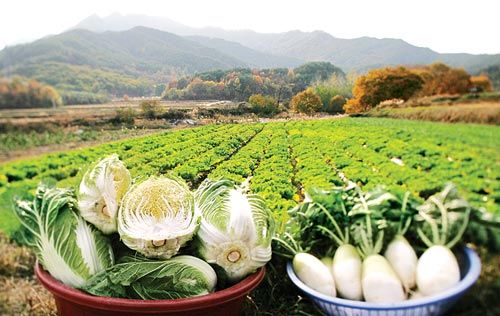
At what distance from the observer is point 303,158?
441 centimetres

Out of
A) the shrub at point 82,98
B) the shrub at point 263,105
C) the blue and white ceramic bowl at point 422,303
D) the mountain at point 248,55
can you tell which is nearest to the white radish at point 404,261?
the blue and white ceramic bowl at point 422,303

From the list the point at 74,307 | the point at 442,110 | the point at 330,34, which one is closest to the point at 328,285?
the point at 442,110

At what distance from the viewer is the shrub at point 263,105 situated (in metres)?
4.56

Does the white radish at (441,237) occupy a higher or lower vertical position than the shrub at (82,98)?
lower

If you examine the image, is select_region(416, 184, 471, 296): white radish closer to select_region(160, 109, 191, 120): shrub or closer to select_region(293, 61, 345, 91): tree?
select_region(293, 61, 345, 91): tree

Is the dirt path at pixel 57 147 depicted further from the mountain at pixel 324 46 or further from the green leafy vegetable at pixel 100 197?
the mountain at pixel 324 46

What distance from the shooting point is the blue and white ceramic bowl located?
136 inches

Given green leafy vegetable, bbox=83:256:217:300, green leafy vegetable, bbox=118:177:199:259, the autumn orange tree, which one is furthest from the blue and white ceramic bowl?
the autumn orange tree

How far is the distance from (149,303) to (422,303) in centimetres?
151

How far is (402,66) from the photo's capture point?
411cm

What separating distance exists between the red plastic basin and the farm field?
0.48 meters

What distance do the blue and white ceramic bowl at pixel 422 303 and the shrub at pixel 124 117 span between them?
183 centimetres

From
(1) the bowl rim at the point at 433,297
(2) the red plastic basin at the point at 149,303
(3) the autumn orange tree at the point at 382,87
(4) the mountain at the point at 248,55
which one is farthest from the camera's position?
(4) the mountain at the point at 248,55

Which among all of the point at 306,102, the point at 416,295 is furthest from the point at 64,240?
the point at 416,295
